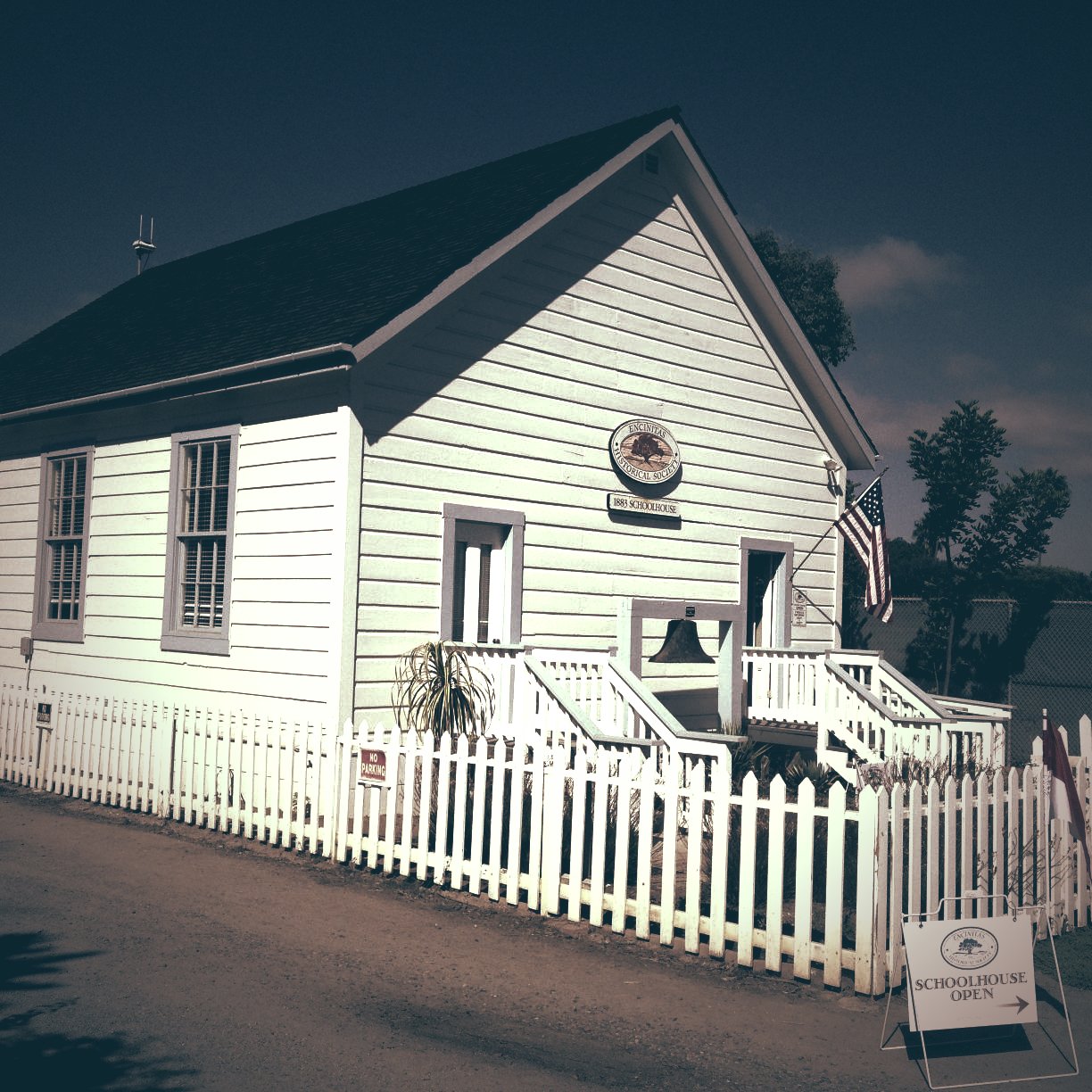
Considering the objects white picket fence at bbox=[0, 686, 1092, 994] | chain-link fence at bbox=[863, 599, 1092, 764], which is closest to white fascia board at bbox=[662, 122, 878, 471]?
chain-link fence at bbox=[863, 599, 1092, 764]

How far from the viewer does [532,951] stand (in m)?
6.88

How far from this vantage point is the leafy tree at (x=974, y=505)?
1909cm

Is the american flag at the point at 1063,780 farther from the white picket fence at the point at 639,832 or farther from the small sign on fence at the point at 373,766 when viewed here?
the small sign on fence at the point at 373,766

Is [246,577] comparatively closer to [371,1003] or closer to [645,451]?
[645,451]

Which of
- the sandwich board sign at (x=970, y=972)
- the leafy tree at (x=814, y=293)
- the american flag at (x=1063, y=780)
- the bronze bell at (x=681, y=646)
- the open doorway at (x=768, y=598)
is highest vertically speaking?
the leafy tree at (x=814, y=293)

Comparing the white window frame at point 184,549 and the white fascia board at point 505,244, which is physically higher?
the white fascia board at point 505,244

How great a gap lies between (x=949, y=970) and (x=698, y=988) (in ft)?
4.56

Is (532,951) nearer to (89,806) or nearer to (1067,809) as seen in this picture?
(1067,809)

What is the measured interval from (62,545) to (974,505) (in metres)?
14.0

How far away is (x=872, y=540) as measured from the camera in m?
15.1

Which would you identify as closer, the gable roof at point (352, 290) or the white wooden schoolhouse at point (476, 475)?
the white wooden schoolhouse at point (476, 475)

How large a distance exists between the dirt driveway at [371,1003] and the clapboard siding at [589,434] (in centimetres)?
372

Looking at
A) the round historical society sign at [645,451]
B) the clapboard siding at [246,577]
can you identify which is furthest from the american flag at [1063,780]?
the round historical society sign at [645,451]

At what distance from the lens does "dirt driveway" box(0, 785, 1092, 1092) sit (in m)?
4.91
